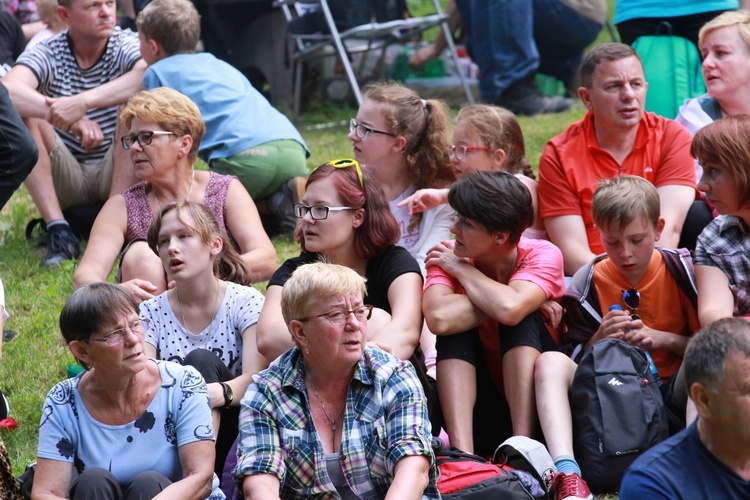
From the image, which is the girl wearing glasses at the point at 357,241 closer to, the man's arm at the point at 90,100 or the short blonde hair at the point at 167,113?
the short blonde hair at the point at 167,113

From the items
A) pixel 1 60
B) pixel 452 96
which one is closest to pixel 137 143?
pixel 1 60

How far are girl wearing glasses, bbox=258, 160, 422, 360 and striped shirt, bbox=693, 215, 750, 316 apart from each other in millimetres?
1072

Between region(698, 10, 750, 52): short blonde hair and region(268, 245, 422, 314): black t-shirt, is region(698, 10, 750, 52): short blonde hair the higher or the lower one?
the higher one

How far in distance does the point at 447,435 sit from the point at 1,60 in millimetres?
5196

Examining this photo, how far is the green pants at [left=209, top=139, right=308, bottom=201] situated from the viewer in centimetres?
624

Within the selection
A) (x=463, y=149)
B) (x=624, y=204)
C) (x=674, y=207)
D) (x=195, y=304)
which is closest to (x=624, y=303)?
(x=624, y=204)

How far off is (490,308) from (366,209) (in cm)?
64

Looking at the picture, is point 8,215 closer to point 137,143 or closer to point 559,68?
point 137,143

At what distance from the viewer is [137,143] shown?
16.0 ft

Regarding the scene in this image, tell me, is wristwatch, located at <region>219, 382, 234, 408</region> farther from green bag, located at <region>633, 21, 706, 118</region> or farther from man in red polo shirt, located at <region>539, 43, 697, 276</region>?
green bag, located at <region>633, 21, 706, 118</region>

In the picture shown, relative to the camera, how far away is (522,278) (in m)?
3.96

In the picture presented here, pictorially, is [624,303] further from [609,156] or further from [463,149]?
[463,149]

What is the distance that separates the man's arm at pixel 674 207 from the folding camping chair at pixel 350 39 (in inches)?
166

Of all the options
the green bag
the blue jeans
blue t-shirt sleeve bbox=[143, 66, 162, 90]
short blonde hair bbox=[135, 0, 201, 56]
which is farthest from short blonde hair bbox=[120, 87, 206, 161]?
the blue jeans
